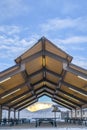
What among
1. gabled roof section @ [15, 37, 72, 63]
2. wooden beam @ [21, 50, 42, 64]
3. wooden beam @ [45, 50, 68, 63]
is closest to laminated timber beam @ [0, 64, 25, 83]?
wooden beam @ [21, 50, 42, 64]

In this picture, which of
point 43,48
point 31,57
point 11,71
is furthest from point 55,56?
point 11,71

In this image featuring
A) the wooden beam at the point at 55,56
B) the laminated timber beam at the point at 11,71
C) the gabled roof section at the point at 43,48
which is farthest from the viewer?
the laminated timber beam at the point at 11,71

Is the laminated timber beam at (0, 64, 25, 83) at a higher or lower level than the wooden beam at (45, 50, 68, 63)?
lower

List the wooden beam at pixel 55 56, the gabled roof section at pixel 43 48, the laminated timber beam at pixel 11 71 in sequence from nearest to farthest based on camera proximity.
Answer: the gabled roof section at pixel 43 48 < the wooden beam at pixel 55 56 < the laminated timber beam at pixel 11 71

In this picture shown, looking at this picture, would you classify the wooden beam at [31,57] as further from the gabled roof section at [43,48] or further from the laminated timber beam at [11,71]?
the laminated timber beam at [11,71]

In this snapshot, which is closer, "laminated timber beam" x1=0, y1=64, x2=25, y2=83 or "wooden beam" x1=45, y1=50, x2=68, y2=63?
"wooden beam" x1=45, y1=50, x2=68, y2=63

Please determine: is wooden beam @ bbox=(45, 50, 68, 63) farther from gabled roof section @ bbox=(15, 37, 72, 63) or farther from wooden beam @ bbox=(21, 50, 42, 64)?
wooden beam @ bbox=(21, 50, 42, 64)

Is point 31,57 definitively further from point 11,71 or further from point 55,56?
point 11,71

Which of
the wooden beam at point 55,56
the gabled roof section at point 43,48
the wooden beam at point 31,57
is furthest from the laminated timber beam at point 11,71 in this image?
the wooden beam at point 55,56

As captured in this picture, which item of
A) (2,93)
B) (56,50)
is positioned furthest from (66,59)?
(2,93)

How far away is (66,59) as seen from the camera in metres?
12.9

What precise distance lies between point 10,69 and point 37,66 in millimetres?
2844

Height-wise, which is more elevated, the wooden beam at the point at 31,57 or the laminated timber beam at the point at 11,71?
the wooden beam at the point at 31,57

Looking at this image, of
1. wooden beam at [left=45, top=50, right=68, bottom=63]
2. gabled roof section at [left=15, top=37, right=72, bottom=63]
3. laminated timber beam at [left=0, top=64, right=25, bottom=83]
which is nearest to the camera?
gabled roof section at [left=15, top=37, right=72, bottom=63]
